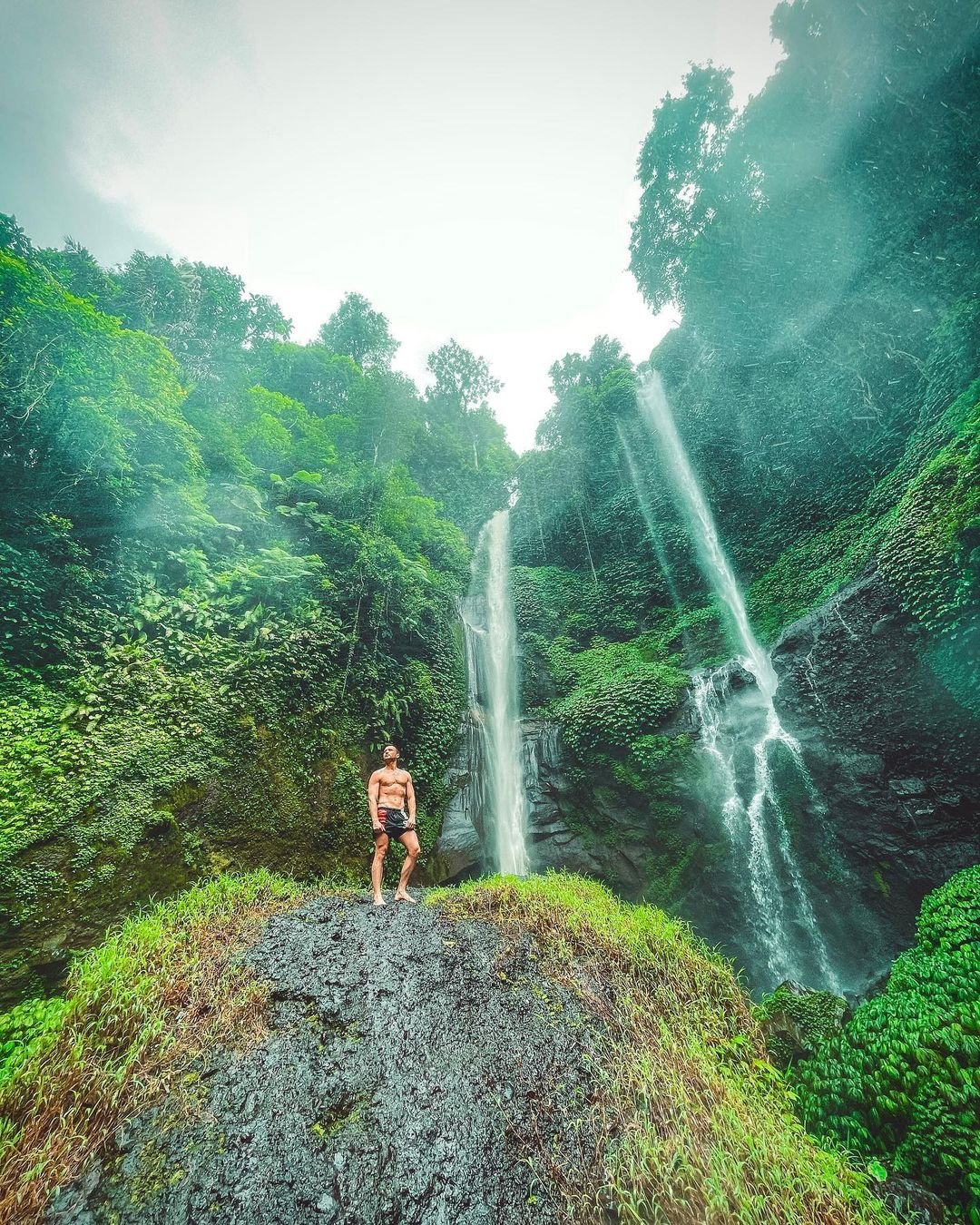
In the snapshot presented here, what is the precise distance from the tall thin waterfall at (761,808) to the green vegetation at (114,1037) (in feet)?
24.0

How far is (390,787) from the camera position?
564 cm

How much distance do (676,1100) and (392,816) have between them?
3.66 metres

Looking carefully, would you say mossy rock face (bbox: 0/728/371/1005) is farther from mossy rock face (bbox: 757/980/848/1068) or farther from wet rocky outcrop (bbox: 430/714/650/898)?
mossy rock face (bbox: 757/980/848/1068)

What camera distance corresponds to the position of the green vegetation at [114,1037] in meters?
2.35

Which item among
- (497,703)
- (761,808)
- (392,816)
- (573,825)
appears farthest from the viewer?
(497,703)

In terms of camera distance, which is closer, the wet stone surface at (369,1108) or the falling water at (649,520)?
the wet stone surface at (369,1108)

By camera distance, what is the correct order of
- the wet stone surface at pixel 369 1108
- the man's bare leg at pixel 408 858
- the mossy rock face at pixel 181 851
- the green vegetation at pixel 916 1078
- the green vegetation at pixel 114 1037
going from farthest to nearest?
the man's bare leg at pixel 408 858 → the mossy rock face at pixel 181 851 → the green vegetation at pixel 916 1078 → the green vegetation at pixel 114 1037 → the wet stone surface at pixel 369 1108

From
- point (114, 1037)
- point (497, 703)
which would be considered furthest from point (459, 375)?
point (114, 1037)

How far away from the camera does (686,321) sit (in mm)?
15812

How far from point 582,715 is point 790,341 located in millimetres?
11963

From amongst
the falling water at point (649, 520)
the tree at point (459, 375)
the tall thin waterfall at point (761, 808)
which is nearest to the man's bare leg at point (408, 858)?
the tall thin waterfall at point (761, 808)

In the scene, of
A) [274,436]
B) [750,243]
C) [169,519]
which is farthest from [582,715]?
[750,243]

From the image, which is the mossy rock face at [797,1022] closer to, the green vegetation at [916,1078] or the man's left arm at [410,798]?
the green vegetation at [916,1078]

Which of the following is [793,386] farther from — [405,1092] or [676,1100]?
[405,1092]
